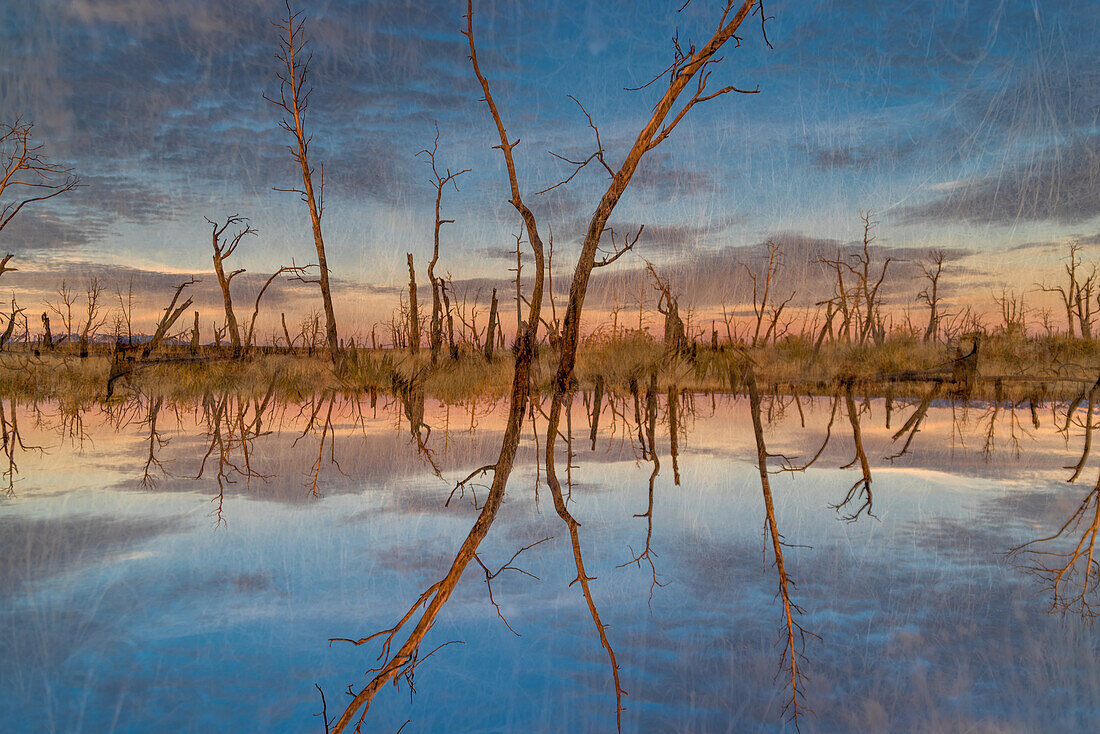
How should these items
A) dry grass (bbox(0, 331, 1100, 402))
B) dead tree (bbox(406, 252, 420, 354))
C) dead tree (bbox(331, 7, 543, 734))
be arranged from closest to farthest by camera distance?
dead tree (bbox(331, 7, 543, 734))
dry grass (bbox(0, 331, 1100, 402))
dead tree (bbox(406, 252, 420, 354))

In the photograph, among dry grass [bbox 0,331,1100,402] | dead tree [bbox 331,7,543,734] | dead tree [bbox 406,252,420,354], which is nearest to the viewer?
dead tree [bbox 331,7,543,734]

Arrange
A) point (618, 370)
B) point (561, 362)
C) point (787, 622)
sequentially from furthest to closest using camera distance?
point (618, 370)
point (561, 362)
point (787, 622)

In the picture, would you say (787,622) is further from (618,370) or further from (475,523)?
(618,370)

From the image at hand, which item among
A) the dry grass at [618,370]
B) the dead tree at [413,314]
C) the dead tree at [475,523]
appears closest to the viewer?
the dead tree at [475,523]

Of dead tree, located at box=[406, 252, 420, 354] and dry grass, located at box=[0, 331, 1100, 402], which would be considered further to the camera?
dead tree, located at box=[406, 252, 420, 354]

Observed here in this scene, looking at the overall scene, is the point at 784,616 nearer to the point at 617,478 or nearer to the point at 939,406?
the point at 617,478

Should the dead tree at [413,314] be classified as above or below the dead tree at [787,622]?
above

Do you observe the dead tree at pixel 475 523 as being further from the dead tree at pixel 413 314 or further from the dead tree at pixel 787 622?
the dead tree at pixel 413 314

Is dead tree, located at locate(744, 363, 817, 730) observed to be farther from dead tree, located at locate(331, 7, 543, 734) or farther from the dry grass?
the dry grass

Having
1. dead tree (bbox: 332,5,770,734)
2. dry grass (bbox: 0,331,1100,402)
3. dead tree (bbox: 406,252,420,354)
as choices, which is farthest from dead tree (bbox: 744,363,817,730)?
dead tree (bbox: 406,252,420,354)

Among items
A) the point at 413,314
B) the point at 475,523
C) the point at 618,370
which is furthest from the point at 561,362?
the point at 413,314

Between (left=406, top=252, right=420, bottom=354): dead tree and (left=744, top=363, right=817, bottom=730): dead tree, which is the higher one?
(left=406, top=252, right=420, bottom=354): dead tree

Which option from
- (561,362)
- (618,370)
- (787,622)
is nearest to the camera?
(787,622)

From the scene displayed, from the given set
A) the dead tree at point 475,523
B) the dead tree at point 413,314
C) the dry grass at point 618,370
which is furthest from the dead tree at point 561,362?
the dead tree at point 413,314
